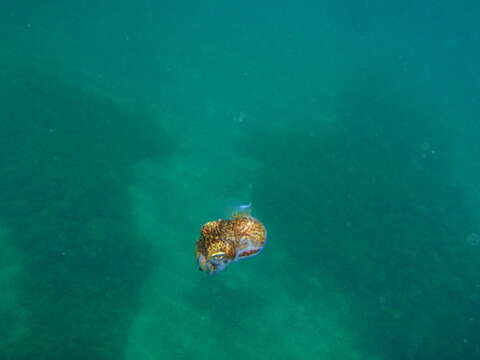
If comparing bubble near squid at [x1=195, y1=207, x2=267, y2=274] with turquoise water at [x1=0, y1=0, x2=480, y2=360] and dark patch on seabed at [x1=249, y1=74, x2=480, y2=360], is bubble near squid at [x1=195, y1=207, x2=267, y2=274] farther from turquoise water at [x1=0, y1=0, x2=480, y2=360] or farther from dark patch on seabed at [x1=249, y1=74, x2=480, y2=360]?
dark patch on seabed at [x1=249, y1=74, x2=480, y2=360]

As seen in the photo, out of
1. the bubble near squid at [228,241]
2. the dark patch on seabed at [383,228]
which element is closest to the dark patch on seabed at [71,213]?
the dark patch on seabed at [383,228]

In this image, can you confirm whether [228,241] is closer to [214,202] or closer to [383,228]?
[214,202]

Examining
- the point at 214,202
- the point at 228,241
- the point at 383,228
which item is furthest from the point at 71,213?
the point at 383,228

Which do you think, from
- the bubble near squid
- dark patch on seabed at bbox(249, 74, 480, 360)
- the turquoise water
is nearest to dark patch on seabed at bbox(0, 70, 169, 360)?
the turquoise water

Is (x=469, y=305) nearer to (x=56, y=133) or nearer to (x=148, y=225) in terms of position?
(x=148, y=225)

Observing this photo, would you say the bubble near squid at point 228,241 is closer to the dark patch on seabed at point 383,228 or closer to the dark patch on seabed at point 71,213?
the dark patch on seabed at point 71,213

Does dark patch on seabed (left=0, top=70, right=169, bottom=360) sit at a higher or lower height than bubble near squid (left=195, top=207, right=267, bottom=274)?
lower
